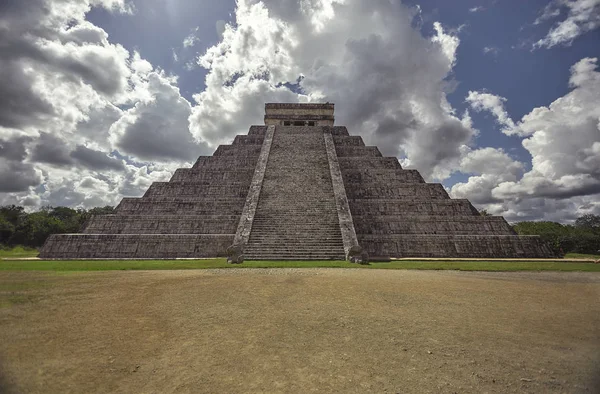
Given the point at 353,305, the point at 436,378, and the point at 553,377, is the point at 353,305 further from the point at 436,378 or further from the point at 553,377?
the point at 553,377

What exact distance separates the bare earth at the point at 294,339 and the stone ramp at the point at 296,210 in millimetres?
6215

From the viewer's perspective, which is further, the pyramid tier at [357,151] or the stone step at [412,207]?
the pyramid tier at [357,151]

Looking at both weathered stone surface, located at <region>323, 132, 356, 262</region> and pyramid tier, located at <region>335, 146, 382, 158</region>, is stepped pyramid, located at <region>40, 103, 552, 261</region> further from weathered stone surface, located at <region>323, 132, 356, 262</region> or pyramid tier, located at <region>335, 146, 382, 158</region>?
pyramid tier, located at <region>335, 146, 382, 158</region>

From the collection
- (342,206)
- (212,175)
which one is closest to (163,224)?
(212,175)

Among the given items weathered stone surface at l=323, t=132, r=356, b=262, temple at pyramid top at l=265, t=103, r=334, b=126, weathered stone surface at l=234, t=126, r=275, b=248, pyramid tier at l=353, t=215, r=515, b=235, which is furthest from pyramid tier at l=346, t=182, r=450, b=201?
temple at pyramid top at l=265, t=103, r=334, b=126

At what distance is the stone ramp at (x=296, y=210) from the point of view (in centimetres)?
1273

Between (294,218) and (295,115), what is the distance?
68.5ft

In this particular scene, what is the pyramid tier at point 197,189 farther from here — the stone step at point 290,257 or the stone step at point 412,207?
the stone step at point 412,207

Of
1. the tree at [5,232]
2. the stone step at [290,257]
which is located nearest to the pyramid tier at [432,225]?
the stone step at [290,257]

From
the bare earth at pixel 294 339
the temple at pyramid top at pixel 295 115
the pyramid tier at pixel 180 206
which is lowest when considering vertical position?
the bare earth at pixel 294 339

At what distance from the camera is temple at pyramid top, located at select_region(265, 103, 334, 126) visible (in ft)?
109

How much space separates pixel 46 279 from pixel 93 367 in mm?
5757

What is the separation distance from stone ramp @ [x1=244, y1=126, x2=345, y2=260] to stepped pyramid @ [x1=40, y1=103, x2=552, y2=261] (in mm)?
54

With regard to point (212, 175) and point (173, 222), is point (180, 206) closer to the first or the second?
point (173, 222)
